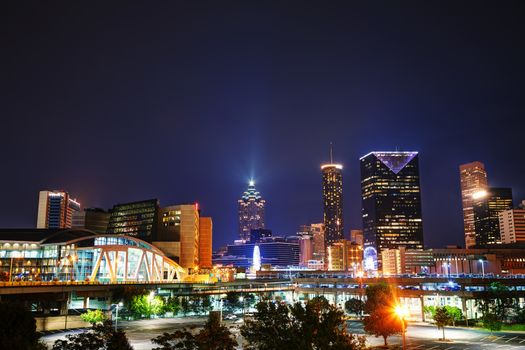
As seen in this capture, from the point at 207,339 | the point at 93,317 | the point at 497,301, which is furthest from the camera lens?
the point at 497,301

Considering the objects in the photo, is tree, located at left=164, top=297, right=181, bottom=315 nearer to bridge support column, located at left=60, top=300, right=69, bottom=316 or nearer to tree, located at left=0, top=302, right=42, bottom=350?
bridge support column, located at left=60, top=300, right=69, bottom=316

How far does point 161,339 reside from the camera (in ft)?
110

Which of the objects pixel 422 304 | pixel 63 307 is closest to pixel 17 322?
pixel 63 307

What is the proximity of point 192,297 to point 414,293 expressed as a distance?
59.7 m

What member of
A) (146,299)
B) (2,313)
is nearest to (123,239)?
(146,299)

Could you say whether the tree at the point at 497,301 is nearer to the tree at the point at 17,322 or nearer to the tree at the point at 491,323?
the tree at the point at 491,323

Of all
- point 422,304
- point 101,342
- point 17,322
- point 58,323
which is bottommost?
point 58,323

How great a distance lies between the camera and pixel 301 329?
3438 centimetres

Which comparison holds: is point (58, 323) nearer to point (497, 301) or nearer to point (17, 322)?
point (17, 322)

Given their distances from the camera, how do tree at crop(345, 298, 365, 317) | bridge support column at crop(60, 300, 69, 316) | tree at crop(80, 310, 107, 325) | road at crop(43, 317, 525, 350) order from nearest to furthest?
1. road at crop(43, 317, 525, 350)
2. tree at crop(80, 310, 107, 325)
3. bridge support column at crop(60, 300, 69, 316)
4. tree at crop(345, 298, 365, 317)

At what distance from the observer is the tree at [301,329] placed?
110 feet

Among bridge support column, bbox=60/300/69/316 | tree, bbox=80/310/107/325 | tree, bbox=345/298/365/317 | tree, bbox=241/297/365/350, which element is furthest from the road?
tree, bbox=241/297/365/350

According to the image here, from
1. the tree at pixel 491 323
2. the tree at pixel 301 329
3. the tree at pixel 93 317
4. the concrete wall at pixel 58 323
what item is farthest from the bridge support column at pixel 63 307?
the tree at pixel 491 323

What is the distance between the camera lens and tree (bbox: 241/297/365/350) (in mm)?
33562
